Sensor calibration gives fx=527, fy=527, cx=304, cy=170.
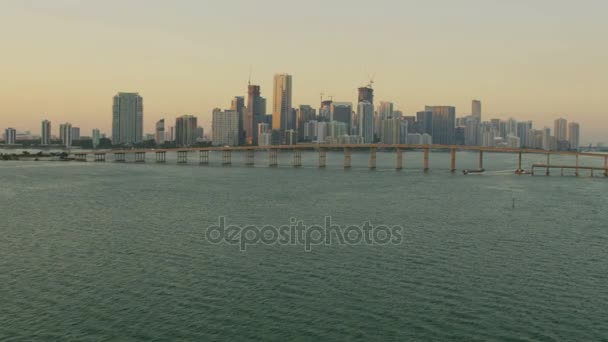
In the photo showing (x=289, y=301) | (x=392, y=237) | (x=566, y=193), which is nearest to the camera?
(x=289, y=301)

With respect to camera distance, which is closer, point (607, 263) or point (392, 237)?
point (607, 263)

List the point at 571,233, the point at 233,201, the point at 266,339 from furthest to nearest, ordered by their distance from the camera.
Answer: the point at 233,201 → the point at 571,233 → the point at 266,339

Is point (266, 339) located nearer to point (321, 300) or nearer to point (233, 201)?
point (321, 300)

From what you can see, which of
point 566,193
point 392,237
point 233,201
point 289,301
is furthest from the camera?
point 566,193

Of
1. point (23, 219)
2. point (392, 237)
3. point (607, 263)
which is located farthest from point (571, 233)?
point (23, 219)

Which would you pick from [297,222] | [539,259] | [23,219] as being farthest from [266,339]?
[23,219]

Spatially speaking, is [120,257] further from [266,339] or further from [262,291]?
[266,339]
